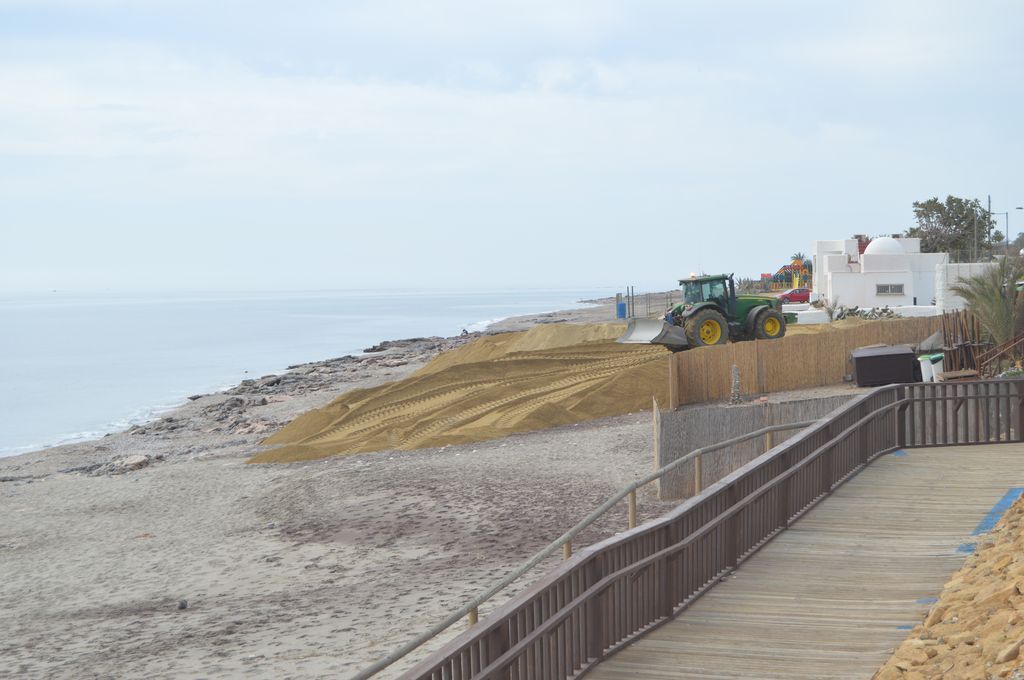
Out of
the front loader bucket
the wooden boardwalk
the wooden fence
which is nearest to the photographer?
the wooden boardwalk

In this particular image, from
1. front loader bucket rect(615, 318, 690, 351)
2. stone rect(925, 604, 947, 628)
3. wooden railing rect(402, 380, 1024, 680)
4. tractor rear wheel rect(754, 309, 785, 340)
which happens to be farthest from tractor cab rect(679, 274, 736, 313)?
stone rect(925, 604, 947, 628)

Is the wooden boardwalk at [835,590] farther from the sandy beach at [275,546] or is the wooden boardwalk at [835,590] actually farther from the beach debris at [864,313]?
the beach debris at [864,313]

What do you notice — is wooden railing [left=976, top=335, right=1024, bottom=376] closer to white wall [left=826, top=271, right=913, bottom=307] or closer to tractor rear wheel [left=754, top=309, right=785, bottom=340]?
tractor rear wheel [left=754, top=309, right=785, bottom=340]

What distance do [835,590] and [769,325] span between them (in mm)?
26349

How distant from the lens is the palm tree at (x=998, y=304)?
27562mm

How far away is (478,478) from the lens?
23.1 metres

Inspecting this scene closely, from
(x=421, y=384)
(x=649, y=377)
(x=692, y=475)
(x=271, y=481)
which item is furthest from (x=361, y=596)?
(x=421, y=384)

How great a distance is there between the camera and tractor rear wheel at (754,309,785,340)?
3491 cm

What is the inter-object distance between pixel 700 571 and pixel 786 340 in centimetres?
2177

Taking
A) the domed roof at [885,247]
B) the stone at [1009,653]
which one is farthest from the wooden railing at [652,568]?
the domed roof at [885,247]

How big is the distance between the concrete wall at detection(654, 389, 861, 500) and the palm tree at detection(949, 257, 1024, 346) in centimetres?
1069

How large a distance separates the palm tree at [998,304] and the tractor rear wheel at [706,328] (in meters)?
7.46

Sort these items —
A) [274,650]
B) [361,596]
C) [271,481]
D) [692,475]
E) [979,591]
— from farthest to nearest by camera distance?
[271,481] → [692,475] → [361,596] → [274,650] → [979,591]

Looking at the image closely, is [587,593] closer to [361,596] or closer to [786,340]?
[361,596]
